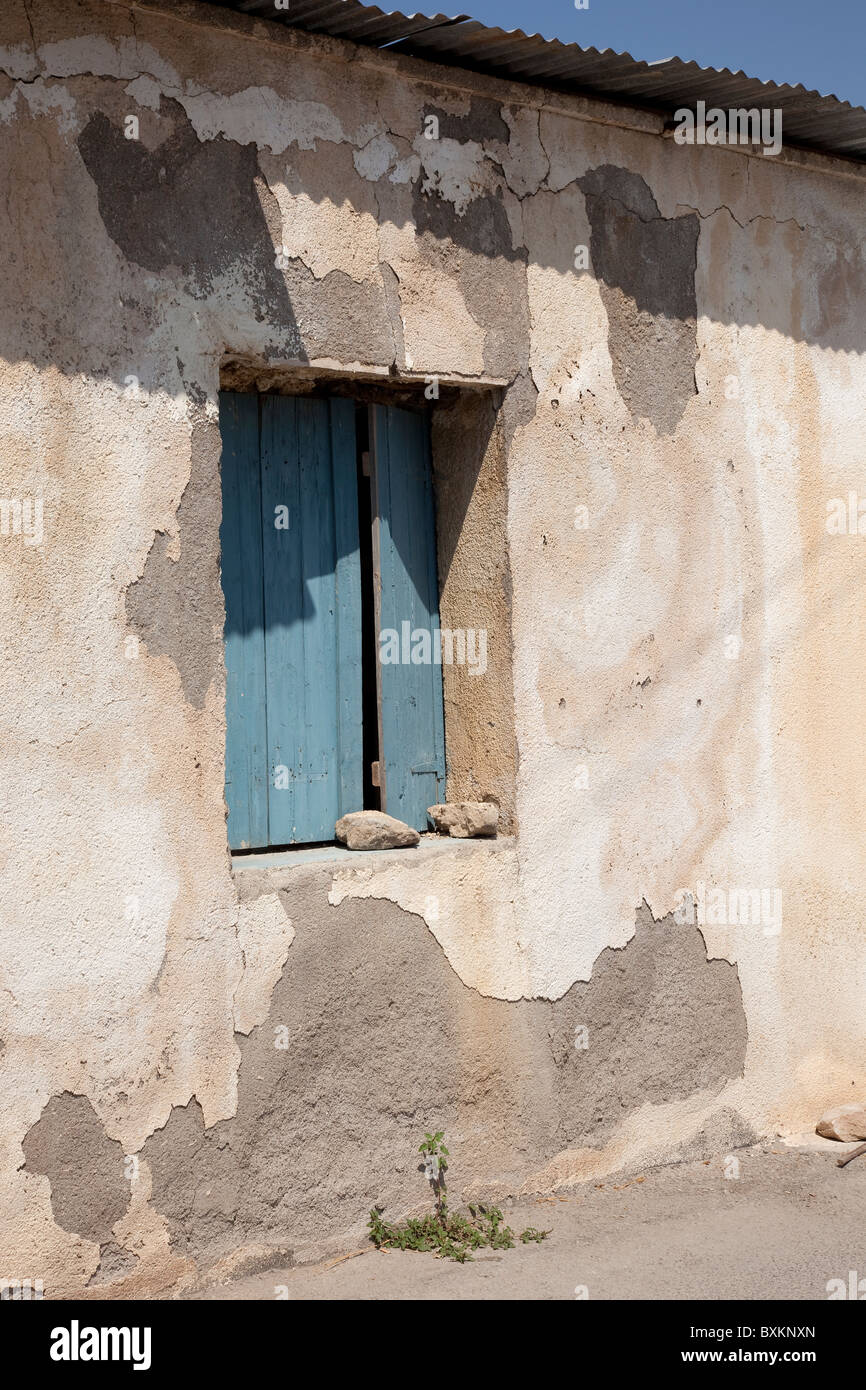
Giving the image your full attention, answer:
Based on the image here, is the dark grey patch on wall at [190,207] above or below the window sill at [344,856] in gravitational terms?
above

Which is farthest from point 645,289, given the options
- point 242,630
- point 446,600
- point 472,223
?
point 242,630

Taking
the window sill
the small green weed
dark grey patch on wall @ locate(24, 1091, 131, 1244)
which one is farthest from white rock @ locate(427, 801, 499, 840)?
dark grey patch on wall @ locate(24, 1091, 131, 1244)

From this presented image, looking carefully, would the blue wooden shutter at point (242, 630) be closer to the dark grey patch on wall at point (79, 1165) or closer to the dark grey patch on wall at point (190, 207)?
the dark grey patch on wall at point (190, 207)

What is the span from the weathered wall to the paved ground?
0.45 ft

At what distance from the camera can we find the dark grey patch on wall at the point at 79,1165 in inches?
141

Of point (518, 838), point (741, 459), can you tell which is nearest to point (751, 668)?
point (741, 459)

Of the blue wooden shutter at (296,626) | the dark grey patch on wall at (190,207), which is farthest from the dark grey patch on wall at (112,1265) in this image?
the dark grey patch on wall at (190,207)

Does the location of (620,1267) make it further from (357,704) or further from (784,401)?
(784,401)

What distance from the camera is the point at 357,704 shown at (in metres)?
4.55

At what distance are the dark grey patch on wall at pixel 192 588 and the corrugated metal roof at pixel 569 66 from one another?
4.28ft

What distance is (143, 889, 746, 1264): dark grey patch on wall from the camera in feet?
12.9

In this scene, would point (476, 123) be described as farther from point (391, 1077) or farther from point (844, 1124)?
point (844, 1124)

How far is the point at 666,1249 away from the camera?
421cm
